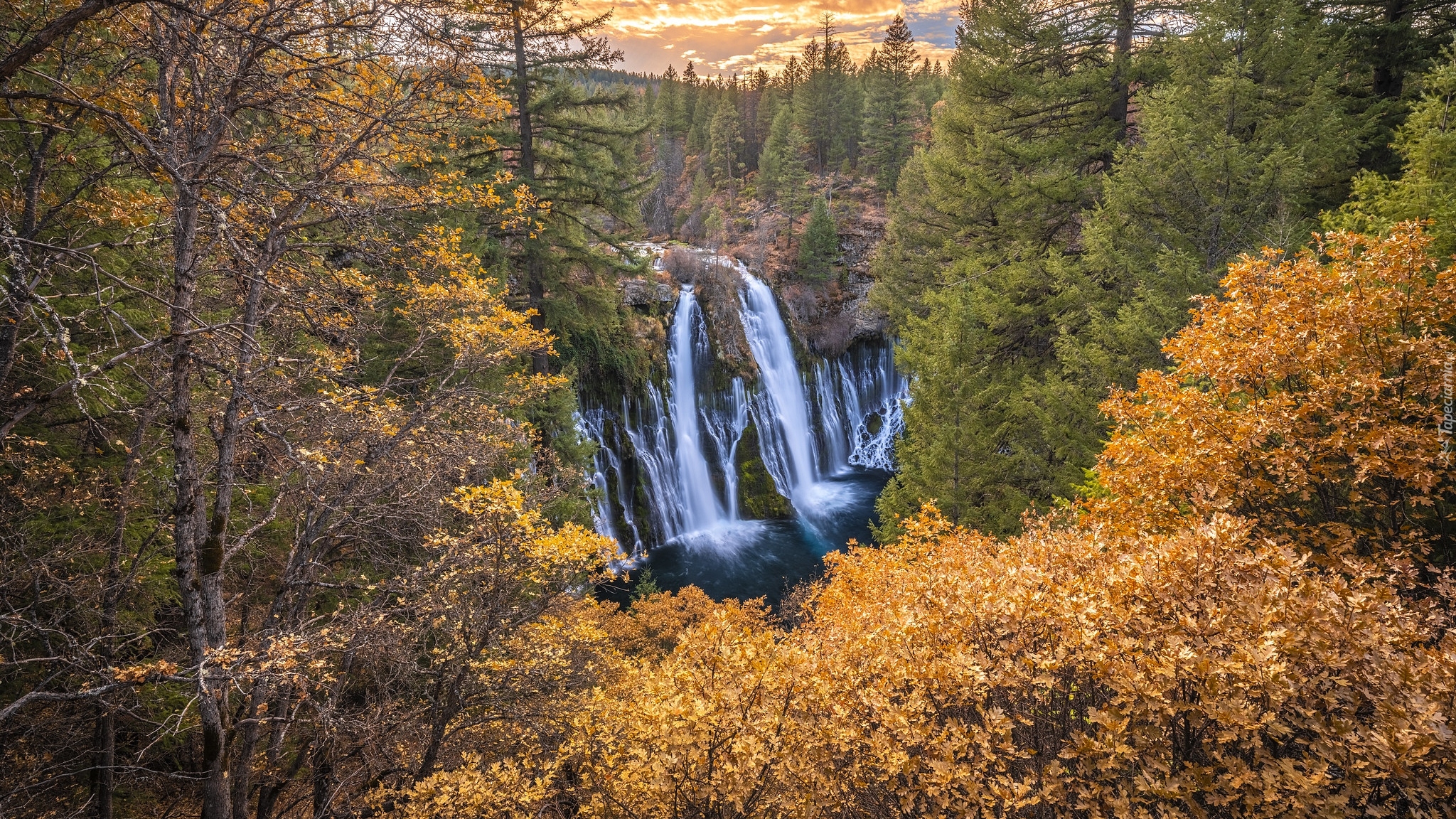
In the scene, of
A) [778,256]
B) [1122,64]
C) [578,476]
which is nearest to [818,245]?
[778,256]

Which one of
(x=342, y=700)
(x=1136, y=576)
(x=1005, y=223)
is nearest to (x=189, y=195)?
(x=1136, y=576)

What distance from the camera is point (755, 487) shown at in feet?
76.6

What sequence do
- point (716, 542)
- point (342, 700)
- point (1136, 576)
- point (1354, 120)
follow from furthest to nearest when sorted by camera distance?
point (716, 542), point (1354, 120), point (342, 700), point (1136, 576)

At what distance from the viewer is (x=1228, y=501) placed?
4621mm

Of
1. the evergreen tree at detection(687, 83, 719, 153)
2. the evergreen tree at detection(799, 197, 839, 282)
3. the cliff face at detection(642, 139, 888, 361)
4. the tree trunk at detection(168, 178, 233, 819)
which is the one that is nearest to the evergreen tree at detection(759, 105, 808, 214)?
the cliff face at detection(642, 139, 888, 361)

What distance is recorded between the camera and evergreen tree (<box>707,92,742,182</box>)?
49.1 m

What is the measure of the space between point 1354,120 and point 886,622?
14566 millimetres

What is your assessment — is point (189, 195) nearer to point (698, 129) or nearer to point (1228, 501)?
point (1228, 501)

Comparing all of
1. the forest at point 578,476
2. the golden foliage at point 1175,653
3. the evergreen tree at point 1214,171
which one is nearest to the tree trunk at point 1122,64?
the forest at point 578,476

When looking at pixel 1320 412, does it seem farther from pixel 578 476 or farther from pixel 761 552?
pixel 761 552

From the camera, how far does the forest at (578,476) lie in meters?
3.20

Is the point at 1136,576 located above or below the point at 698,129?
below

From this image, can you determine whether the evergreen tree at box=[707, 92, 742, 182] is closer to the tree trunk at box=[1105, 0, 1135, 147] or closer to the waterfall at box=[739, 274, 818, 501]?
the waterfall at box=[739, 274, 818, 501]

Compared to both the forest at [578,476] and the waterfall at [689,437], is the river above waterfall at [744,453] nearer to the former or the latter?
the waterfall at [689,437]
